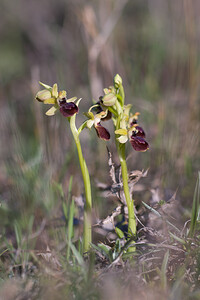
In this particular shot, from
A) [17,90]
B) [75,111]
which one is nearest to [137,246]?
[75,111]

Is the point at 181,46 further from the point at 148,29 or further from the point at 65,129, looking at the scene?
the point at 65,129

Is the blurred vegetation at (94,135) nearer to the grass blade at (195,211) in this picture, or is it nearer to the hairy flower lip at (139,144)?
the grass blade at (195,211)

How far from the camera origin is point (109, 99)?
1214 mm

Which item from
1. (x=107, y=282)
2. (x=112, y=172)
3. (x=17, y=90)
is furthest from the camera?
(x=17, y=90)

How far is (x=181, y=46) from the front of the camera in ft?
12.5

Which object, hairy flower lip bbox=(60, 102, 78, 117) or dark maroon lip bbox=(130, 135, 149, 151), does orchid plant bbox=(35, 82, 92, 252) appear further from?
dark maroon lip bbox=(130, 135, 149, 151)

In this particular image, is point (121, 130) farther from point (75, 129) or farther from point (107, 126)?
point (107, 126)

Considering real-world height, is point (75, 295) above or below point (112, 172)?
below

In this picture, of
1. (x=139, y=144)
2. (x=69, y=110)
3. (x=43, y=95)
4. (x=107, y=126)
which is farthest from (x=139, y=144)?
(x=107, y=126)

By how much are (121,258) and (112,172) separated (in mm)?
308

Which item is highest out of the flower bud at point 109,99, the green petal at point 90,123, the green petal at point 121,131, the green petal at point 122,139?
the flower bud at point 109,99

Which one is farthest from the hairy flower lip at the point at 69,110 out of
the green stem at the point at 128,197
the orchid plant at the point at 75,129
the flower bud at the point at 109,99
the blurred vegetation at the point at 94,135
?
the blurred vegetation at the point at 94,135

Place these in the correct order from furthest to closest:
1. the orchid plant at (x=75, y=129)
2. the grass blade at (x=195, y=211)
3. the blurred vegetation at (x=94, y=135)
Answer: the blurred vegetation at (x=94, y=135) → the orchid plant at (x=75, y=129) → the grass blade at (x=195, y=211)

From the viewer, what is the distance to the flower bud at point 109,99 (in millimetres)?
1213
